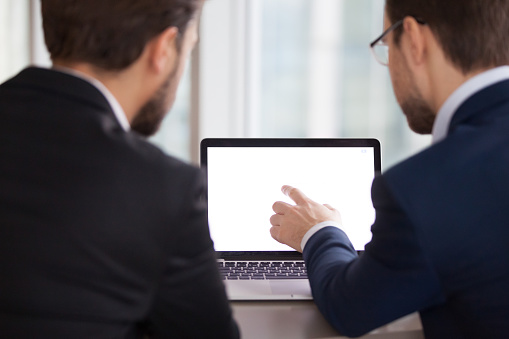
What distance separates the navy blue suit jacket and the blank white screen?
50cm

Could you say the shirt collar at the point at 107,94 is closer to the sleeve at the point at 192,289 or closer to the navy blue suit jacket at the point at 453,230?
the sleeve at the point at 192,289

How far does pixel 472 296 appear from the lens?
808 mm

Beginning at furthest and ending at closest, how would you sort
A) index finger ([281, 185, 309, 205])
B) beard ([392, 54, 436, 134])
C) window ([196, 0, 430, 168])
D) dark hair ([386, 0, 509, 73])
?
window ([196, 0, 430, 168]) → index finger ([281, 185, 309, 205]) → beard ([392, 54, 436, 134]) → dark hair ([386, 0, 509, 73])

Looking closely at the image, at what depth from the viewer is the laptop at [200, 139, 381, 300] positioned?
1338 mm

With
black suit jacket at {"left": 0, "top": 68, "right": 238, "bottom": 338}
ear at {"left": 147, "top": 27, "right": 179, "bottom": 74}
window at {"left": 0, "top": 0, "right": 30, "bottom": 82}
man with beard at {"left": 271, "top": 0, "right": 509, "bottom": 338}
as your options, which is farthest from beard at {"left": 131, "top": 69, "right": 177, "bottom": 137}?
window at {"left": 0, "top": 0, "right": 30, "bottom": 82}

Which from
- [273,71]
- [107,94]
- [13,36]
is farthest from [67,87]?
[13,36]

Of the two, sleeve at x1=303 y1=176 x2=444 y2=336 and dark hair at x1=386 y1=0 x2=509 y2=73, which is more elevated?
dark hair at x1=386 y1=0 x2=509 y2=73

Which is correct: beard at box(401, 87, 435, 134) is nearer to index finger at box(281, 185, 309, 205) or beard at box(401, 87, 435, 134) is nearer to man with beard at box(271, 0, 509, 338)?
man with beard at box(271, 0, 509, 338)

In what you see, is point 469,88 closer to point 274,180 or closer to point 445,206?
point 445,206

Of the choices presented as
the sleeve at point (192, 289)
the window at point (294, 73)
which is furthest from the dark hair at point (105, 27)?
the window at point (294, 73)

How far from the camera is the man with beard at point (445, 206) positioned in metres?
0.79

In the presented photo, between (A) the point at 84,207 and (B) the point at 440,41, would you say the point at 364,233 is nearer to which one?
(B) the point at 440,41

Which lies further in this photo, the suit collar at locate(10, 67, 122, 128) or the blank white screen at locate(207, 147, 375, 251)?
the blank white screen at locate(207, 147, 375, 251)

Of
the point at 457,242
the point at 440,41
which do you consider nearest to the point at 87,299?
the point at 457,242
